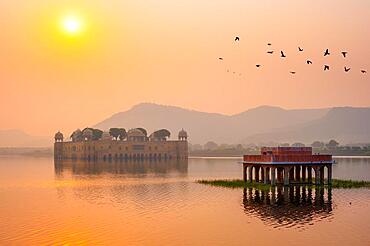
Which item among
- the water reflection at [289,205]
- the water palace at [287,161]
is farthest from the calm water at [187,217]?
the water palace at [287,161]

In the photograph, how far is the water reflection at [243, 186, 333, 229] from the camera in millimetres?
56372

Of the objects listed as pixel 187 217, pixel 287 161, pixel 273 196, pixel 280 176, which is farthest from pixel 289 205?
pixel 280 176

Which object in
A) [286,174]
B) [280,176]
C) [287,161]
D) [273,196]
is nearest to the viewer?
[273,196]

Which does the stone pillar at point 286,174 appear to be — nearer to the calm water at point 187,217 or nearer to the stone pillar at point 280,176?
the stone pillar at point 280,176

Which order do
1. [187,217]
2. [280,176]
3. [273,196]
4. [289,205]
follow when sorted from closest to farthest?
1. [187,217]
2. [289,205]
3. [273,196]
4. [280,176]

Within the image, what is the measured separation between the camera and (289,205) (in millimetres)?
66375

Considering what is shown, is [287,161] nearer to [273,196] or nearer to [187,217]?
[273,196]

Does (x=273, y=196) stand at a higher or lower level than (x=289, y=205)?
higher

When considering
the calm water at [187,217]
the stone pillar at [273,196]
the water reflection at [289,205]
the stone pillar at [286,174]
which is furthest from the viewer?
the stone pillar at [286,174]

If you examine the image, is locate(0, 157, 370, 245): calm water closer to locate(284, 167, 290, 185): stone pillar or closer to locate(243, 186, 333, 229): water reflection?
locate(243, 186, 333, 229): water reflection

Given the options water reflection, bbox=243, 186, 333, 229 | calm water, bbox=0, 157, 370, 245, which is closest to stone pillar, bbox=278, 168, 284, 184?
water reflection, bbox=243, 186, 333, 229

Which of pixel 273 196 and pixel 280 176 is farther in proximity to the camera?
pixel 280 176

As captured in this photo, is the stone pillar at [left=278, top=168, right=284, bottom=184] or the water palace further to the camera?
the stone pillar at [left=278, top=168, right=284, bottom=184]

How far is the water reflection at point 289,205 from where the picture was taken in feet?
185
